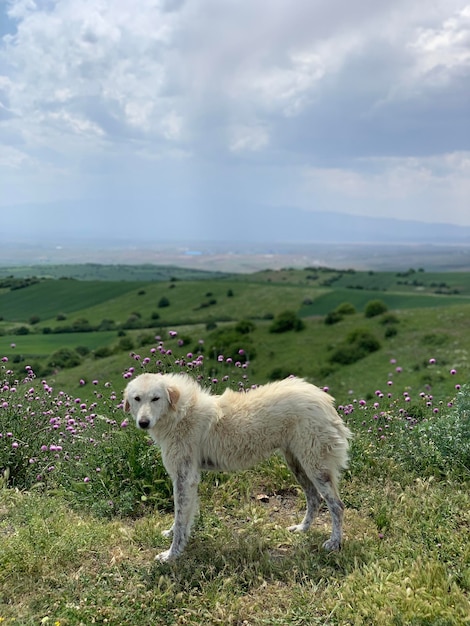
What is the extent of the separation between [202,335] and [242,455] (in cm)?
5378

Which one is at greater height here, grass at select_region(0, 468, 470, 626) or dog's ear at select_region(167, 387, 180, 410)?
dog's ear at select_region(167, 387, 180, 410)

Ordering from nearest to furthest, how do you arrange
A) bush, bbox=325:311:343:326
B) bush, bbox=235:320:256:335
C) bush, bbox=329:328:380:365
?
bush, bbox=329:328:380:365 → bush, bbox=235:320:256:335 → bush, bbox=325:311:343:326

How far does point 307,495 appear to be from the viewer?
17.7ft

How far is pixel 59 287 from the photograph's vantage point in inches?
1133

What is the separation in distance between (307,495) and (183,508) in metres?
1.43

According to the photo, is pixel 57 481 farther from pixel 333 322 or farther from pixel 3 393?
pixel 333 322

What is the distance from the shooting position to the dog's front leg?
4.75 meters

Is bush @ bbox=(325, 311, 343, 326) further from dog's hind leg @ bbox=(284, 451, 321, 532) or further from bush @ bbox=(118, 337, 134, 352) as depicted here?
dog's hind leg @ bbox=(284, 451, 321, 532)

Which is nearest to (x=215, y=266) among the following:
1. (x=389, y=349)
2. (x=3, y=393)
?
(x=389, y=349)

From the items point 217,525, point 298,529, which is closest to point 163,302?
point 217,525

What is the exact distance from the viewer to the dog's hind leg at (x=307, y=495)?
5281 mm

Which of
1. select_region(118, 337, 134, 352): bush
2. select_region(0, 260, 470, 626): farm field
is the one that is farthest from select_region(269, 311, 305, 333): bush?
select_region(0, 260, 470, 626): farm field

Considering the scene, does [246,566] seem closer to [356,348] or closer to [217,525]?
[217,525]

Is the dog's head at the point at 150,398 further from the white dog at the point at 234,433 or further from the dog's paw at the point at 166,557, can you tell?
the dog's paw at the point at 166,557
